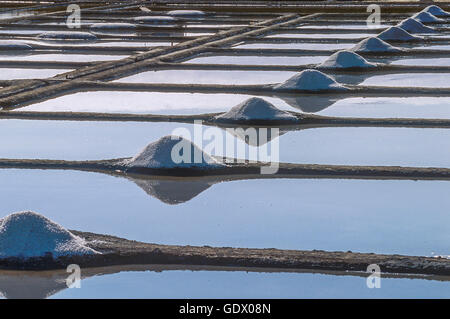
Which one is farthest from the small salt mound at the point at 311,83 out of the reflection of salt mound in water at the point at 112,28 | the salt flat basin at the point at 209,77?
the reflection of salt mound in water at the point at 112,28

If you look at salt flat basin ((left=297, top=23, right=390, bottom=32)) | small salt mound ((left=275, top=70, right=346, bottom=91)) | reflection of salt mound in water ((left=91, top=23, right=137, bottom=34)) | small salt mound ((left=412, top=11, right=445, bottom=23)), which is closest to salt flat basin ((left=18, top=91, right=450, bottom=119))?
small salt mound ((left=275, top=70, right=346, bottom=91))

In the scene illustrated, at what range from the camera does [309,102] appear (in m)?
5.39

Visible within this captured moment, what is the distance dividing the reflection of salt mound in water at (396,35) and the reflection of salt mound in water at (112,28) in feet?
9.63

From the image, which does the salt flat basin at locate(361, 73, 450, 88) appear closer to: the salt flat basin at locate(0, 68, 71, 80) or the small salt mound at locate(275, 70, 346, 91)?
the small salt mound at locate(275, 70, 346, 91)

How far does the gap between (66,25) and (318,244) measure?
8.86 metres

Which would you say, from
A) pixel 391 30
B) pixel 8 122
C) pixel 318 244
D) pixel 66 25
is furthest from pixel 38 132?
pixel 66 25

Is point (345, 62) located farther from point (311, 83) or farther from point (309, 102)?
point (309, 102)

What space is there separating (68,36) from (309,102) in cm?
468

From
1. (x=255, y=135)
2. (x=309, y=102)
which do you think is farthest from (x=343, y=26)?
(x=255, y=135)

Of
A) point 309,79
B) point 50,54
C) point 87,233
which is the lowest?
point 87,233

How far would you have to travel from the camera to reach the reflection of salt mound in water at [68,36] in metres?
9.44
